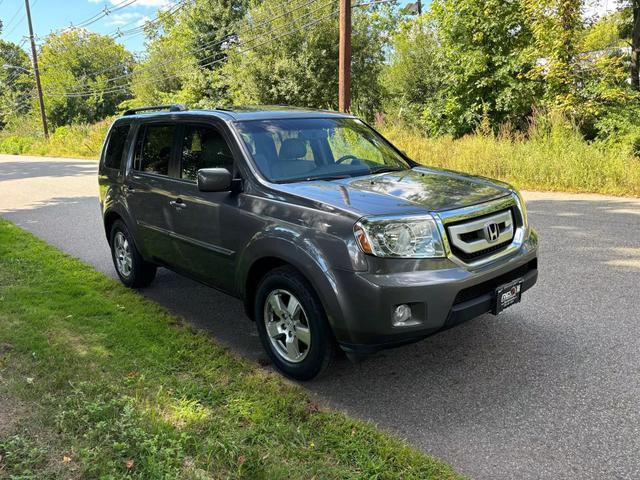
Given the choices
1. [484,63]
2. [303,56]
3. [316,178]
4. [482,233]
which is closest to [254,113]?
[316,178]

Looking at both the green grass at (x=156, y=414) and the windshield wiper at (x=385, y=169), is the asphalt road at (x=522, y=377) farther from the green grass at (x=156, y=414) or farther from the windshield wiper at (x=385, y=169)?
the windshield wiper at (x=385, y=169)

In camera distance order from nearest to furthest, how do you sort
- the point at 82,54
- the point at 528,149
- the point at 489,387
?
the point at 489,387 → the point at 528,149 → the point at 82,54

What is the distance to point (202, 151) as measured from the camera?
14.5 ft

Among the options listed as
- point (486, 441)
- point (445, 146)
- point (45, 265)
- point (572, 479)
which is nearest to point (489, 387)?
point (486, 441)

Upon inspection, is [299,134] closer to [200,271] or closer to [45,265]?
[200,271]

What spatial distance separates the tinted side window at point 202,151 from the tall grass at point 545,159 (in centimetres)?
899

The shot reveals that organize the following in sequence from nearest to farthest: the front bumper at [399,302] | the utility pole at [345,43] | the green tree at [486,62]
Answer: the front bumper at [399,302] → the utility pole at [345,43] → the green tree at [486,62]

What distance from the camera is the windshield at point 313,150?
4.05m

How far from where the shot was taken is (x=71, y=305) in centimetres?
504

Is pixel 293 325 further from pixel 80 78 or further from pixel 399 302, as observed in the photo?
pixel 80 78

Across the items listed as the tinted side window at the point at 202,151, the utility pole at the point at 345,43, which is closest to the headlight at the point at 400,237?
the tinted side window at the point at 202,151

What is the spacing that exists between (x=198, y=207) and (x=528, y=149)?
10057 millimetres

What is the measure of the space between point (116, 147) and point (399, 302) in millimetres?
4121

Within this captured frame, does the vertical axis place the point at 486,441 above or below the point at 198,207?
below
